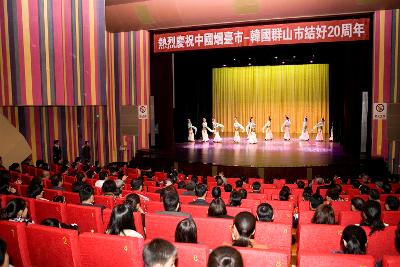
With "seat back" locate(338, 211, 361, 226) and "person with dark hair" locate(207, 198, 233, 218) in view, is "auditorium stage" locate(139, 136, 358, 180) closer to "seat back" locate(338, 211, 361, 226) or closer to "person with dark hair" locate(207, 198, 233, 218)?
"seat back" locate(338, 211, 361, 226)

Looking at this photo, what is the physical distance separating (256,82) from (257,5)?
1208 cm

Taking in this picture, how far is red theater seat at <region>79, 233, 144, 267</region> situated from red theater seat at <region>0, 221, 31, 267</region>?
2.08 ft

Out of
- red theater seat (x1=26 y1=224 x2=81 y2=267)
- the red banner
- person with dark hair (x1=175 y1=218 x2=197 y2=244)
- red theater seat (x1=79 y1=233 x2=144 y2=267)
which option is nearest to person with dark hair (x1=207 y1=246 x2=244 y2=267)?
red theater seat (x1=79 y1=233 x2=144 y2=267)

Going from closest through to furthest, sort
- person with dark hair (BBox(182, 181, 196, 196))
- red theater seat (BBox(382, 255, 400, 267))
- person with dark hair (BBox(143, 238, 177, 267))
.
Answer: person with dark hair (BBox(143, 238, 177, 267)) → red theater seat (BBox(382, 255, 400, 267)) → person with dark hair (BBox(182, 181, 196, 196))

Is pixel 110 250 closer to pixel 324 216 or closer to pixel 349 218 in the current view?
pixel 324 216

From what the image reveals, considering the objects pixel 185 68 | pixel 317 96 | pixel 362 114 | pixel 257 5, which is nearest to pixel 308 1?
pixel 257 5

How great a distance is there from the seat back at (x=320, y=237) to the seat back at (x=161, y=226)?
1.17m

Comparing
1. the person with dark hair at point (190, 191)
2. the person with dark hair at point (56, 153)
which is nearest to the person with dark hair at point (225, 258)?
the person with dark hair at point (190, 191)

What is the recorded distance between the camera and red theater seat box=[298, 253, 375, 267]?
2242mm

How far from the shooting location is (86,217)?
386cm

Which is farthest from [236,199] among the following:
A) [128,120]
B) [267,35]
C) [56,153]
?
[128,120]

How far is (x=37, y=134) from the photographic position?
11.9 m

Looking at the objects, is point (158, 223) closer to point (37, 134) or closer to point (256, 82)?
point (37, 134)

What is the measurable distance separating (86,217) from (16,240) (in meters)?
0.88
